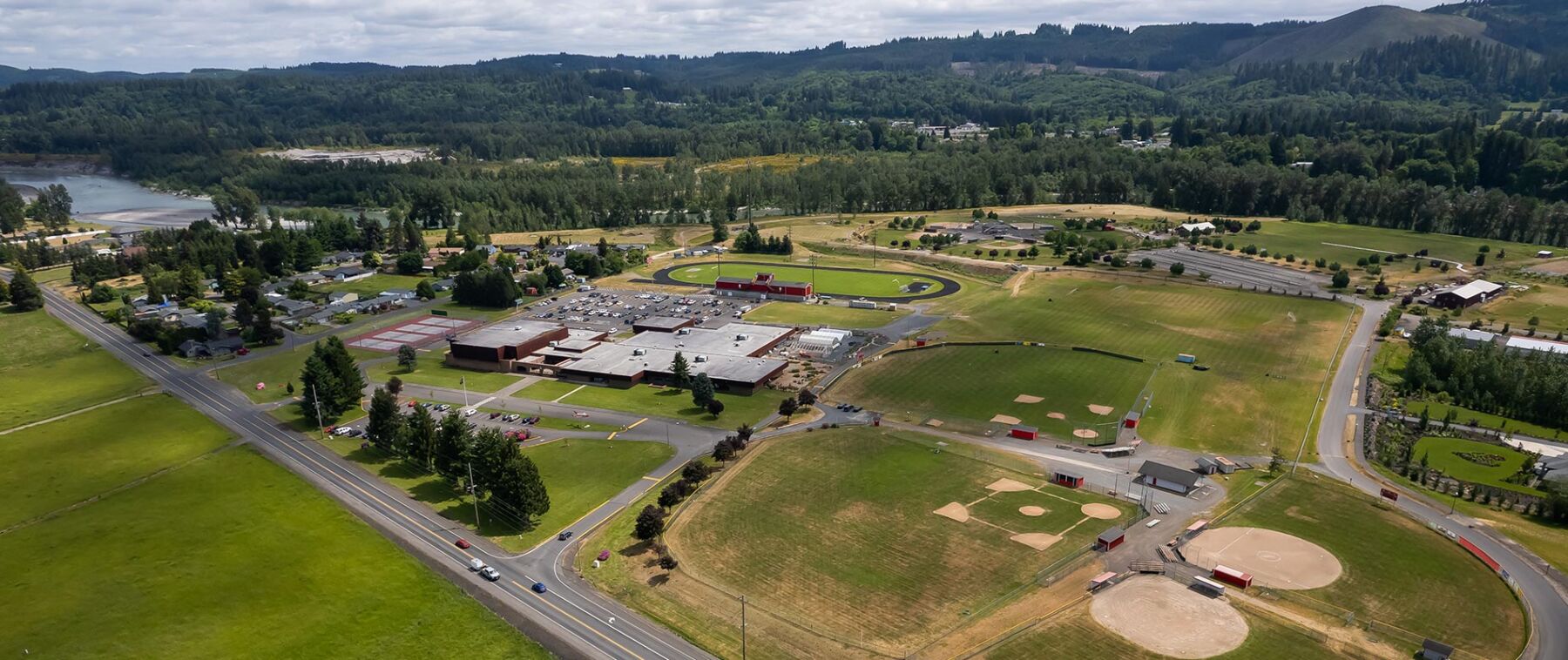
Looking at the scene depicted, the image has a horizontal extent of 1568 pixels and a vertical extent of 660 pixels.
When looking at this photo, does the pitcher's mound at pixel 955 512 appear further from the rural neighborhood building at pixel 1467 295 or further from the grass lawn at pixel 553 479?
the rural neighborhood building at pixel 1467 295

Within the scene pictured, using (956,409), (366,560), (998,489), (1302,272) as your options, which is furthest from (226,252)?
(1302,272)

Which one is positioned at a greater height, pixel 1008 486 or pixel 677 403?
pixel 677 403

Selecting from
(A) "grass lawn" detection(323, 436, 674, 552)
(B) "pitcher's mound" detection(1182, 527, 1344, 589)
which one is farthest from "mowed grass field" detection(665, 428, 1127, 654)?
(A) "grass lawn" detection(323, 436, 674, 552)

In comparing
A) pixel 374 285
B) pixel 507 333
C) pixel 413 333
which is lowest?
pixel 413 333

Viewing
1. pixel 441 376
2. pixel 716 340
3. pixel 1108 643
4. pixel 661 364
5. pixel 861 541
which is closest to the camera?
pixel 1108 643

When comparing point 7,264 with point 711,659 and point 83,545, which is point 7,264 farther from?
point 711,659

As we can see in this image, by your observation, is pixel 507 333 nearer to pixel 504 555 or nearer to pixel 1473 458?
pixel 504 555

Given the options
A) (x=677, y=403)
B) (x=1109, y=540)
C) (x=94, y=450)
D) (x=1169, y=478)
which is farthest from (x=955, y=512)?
(x=94, y=450)

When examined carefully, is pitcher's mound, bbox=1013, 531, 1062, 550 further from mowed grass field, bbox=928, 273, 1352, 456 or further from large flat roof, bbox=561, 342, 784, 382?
large flat roof, bbox=561, 342, 784, 382
